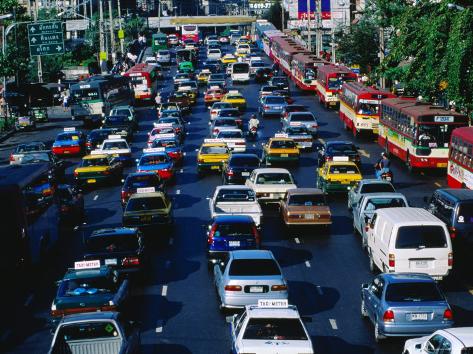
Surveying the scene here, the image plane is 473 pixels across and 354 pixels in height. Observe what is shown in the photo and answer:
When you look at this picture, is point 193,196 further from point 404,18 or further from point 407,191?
point 404,18

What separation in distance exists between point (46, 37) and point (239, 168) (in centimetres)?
3928

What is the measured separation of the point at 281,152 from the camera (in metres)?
48.2

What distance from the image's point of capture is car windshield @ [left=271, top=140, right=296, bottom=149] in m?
48.5

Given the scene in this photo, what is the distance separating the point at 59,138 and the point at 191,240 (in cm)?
2529

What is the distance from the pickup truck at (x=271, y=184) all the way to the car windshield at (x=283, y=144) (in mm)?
10561

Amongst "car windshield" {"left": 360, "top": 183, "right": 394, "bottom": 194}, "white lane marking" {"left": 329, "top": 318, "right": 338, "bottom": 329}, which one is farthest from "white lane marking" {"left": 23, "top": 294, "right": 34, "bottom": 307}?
"car windshield" {"left": 360, "top": 183, "right": 394, "bottom": 194}

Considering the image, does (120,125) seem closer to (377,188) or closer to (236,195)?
(236,195)

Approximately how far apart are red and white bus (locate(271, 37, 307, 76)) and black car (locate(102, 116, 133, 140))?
3560 cm

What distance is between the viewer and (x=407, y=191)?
41.1 m

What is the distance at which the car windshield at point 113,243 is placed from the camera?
2661cm

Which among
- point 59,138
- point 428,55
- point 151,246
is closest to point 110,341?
point 151,246

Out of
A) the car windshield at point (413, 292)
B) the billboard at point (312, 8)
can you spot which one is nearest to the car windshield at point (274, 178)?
the car windshield at point (413, 292)

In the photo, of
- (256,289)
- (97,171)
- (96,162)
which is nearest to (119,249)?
(256,289)

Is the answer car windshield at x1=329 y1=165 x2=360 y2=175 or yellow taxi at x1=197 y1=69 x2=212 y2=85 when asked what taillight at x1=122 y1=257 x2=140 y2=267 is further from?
yellow taxi at x1=197 y1=69 x2=212 y2=85
